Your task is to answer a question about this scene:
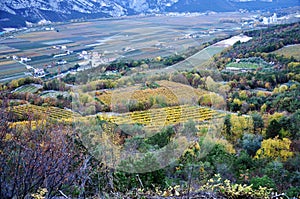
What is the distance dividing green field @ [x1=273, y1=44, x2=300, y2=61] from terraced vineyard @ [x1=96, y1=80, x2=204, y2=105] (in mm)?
13897

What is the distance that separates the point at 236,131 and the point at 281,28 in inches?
671

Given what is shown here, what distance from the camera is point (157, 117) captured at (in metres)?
5.49

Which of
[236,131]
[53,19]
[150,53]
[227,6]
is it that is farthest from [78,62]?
[227,6]

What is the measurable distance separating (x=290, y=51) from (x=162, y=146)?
52.8 ft

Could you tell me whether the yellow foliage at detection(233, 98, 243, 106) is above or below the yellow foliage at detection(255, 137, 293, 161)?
below

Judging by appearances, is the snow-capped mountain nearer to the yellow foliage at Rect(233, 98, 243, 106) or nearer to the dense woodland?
the dense woodland

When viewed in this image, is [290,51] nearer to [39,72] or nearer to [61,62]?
[61,62]

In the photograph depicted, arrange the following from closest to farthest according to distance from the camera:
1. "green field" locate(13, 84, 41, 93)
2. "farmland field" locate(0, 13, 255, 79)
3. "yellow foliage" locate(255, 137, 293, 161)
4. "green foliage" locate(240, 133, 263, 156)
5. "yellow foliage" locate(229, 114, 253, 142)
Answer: "yellow foliage" locate(255, 137, 293, 161) < "green foliage" locate(240, 133, 263, 156) < "yellow foliage" locate(229, 114, 253, 142) < "green field" locate(13, 84, 41, 93) < "farmland field" locate(0, 13, 255, 79)

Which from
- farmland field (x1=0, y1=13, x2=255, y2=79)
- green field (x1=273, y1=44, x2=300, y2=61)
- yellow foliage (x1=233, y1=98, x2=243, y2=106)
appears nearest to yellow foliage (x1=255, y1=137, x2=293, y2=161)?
yellow foliage (x1=233, y1=98, x2=243, y2=106)

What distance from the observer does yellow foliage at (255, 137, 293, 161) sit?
627 centimetres

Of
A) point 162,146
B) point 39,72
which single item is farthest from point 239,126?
point 39,72

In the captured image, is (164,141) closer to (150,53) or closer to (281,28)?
(150,53)

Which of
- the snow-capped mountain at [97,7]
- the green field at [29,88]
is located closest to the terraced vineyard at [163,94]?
the green field at [29,88]

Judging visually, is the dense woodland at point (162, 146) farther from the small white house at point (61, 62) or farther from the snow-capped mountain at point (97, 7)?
the snow-capped mountain at point (97, 7)
